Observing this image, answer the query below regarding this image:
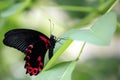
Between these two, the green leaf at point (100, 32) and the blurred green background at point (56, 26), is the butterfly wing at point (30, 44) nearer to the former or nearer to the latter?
the green leaf at point (100, 32)

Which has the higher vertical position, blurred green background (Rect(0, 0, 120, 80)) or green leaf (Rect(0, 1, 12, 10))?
green leaf (Rect(0, 1, 12, 10))

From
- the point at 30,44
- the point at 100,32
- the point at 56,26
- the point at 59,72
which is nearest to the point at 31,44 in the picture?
the point at 30,44

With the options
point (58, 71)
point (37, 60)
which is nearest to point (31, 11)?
point (37, 60)

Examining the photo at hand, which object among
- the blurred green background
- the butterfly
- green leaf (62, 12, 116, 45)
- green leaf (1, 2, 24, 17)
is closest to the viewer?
green leaf (62, 12, 116, 45)

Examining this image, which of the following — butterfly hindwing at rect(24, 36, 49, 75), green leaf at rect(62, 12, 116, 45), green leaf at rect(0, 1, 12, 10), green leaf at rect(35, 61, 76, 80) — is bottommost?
butterfly hindwing at rect(24, 36, 49, 75)

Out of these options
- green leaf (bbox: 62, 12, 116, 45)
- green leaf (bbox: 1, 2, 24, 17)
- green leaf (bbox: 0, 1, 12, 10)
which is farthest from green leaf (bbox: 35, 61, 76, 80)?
green leaf (bbox: 0, 1, 12, 10)

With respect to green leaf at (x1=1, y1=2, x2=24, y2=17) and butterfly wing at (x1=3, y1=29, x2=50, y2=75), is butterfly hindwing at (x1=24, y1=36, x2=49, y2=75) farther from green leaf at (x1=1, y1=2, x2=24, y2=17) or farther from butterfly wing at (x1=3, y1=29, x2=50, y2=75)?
green leaf at (x1=1, y1=2, x2=24, y2=17)

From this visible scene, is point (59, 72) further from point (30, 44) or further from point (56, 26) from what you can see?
point (56, 26)
